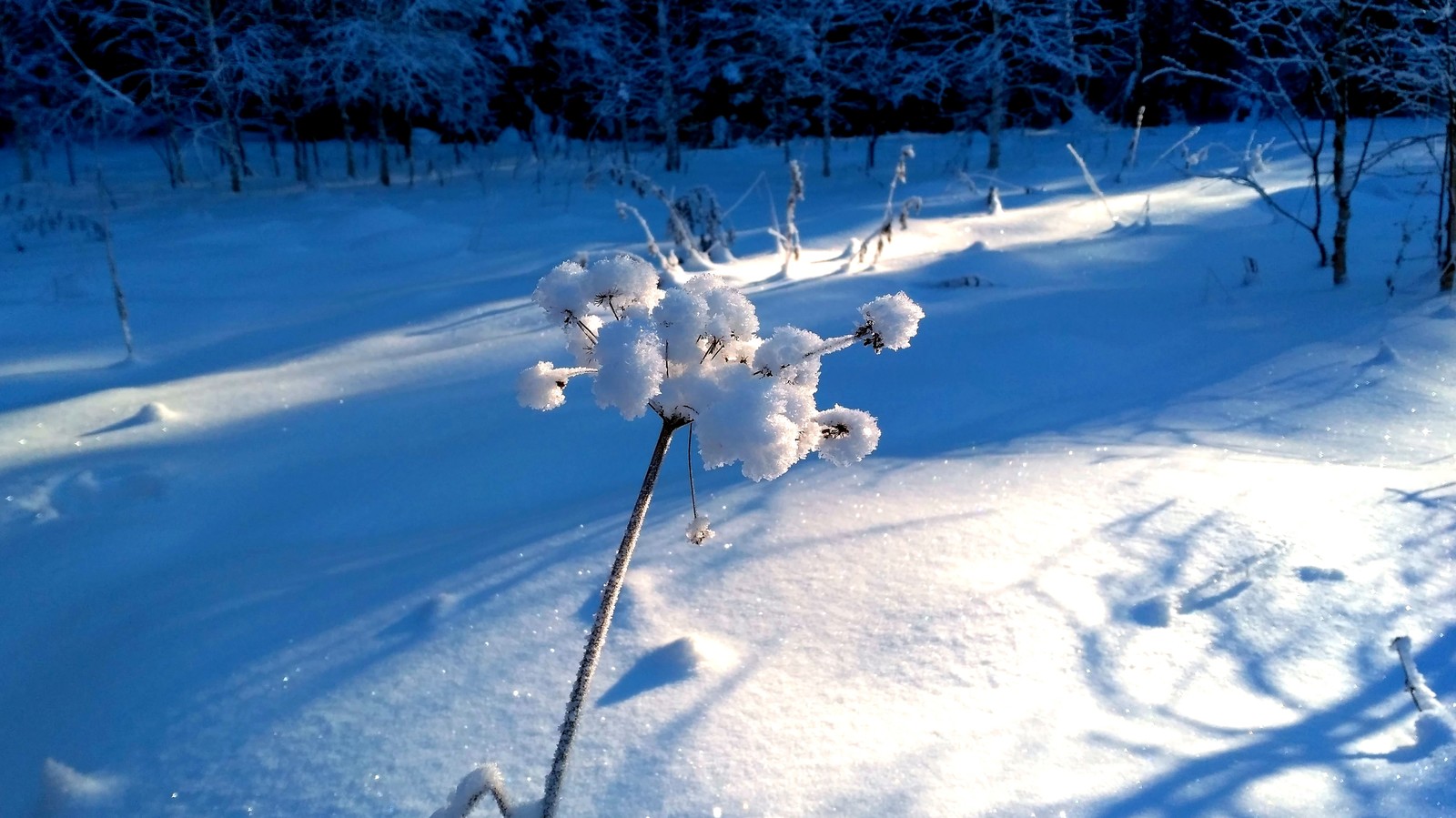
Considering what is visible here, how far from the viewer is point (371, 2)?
14383 millimetres

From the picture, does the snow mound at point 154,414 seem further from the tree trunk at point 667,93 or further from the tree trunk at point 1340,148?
the tree trunk at point 667,93

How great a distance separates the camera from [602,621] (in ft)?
3.30

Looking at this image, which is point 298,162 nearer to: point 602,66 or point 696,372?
point 602,66

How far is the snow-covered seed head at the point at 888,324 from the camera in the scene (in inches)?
37.0

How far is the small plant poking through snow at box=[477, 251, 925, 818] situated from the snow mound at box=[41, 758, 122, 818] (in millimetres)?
1059

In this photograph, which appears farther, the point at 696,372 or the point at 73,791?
the point at 73,791

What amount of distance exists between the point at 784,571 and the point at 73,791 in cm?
145

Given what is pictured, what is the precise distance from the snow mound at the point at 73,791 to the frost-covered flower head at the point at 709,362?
1208mm

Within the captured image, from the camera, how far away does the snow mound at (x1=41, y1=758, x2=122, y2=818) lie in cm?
163

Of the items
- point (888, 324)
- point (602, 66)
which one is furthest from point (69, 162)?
point (888, 324)

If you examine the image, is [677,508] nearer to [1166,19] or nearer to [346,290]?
[346,290]

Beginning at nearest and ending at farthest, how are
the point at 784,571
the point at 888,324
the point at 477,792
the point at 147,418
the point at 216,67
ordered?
the point at 888,324 → the point at 477,792 → the point at 784,571 → the point at 147,418 → the point at 216,67

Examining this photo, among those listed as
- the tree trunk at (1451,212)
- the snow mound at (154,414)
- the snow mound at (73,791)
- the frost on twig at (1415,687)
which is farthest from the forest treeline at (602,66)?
the snow mound at (73,791)

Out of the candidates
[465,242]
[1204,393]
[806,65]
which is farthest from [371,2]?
[1204,393]
